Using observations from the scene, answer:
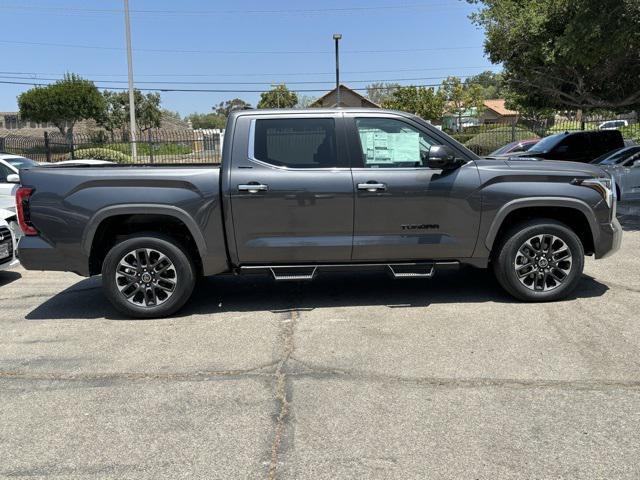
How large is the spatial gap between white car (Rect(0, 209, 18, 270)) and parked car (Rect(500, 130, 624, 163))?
39.9 feet

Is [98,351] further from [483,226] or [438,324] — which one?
[483,226]

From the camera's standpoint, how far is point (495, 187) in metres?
5.48

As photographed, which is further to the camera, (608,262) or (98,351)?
(608,262)

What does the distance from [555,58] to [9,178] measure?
1335 centimetres

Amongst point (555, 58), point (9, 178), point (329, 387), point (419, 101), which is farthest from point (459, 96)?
point (329, 387)

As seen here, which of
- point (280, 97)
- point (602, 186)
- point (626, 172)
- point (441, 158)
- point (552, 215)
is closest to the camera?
point (441, 158)

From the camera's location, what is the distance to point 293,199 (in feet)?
17.5

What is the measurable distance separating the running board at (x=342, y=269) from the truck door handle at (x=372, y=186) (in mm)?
742

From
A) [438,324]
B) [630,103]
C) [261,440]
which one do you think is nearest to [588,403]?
[438,324]

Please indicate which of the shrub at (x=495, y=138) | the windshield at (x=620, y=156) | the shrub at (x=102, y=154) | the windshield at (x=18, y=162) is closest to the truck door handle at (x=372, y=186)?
the windshield at (x=18, y=162)

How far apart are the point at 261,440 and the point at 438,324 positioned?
7.92 ft

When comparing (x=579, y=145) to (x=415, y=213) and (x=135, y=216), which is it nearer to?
(x=415, y=213)

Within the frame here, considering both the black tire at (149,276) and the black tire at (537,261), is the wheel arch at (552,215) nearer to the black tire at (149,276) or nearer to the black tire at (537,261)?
the black tire at (537,261)

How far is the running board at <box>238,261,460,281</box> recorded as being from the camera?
548 cm
